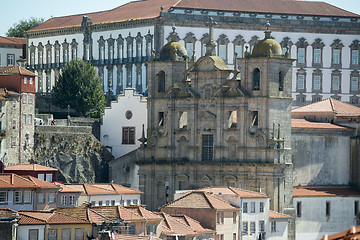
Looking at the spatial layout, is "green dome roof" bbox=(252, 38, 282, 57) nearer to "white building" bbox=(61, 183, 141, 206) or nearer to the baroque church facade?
the baroque church facade

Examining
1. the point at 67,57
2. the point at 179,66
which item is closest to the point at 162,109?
the point at 179,66

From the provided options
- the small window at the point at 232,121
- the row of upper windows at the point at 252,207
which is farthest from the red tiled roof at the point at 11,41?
the row of upper windows at the point at 252,207

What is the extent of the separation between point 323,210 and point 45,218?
135ft

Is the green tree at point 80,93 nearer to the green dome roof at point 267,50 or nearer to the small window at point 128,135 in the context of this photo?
the small window at point 128,135

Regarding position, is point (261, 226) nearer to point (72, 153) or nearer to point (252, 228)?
point (252, 228)

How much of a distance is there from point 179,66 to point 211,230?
2693 centimetres

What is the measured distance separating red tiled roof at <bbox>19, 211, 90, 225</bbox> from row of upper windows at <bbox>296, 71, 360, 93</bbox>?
259ft

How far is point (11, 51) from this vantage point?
171875 millimetres

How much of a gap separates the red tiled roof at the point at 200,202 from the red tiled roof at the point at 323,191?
15.1m

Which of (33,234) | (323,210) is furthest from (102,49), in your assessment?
(33,234)

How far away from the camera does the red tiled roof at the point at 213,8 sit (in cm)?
15400

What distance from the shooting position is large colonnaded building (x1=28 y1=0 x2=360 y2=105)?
498 feet

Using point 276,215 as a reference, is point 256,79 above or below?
above

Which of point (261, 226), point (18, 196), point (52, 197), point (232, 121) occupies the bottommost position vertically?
point (261, 226)
